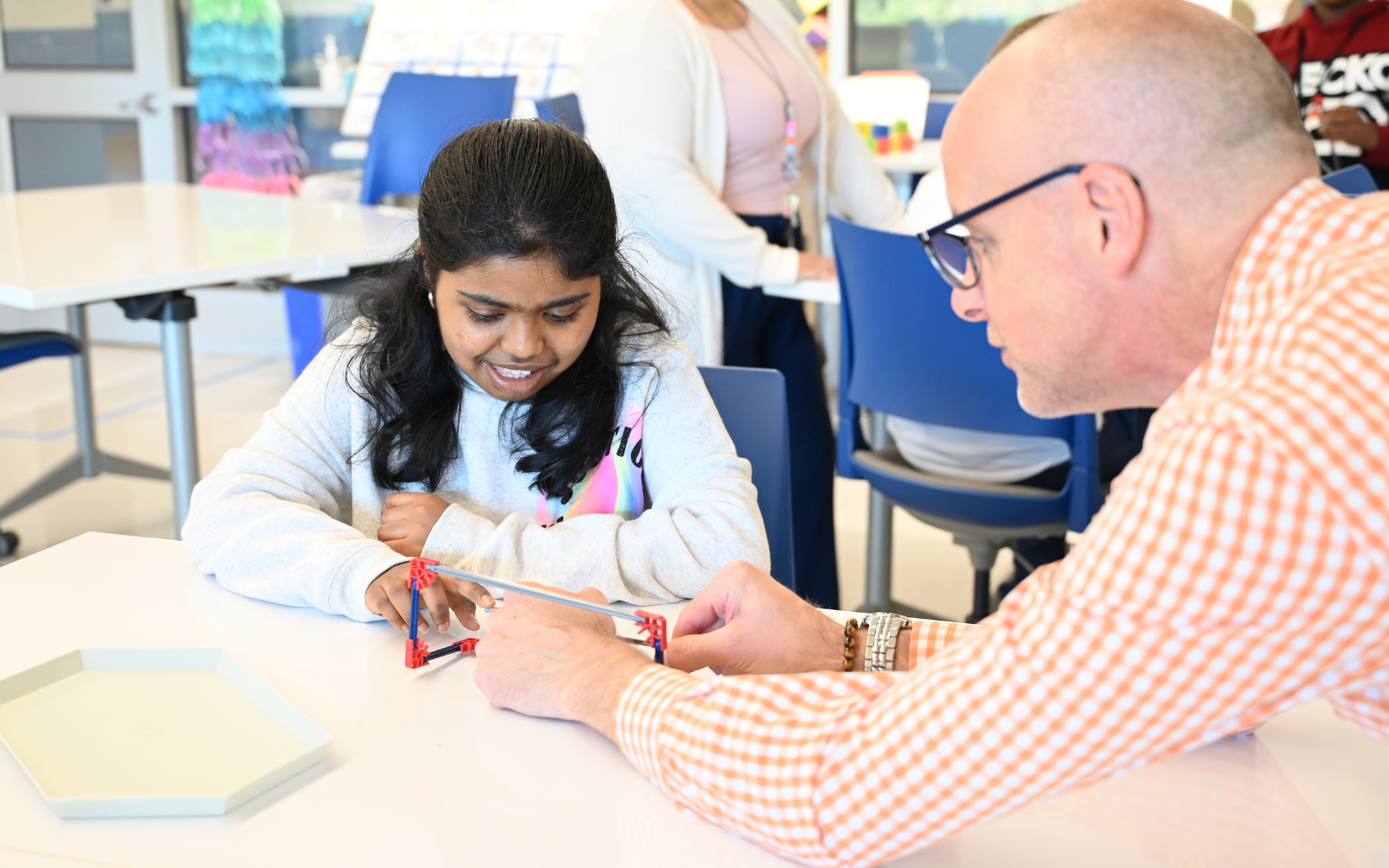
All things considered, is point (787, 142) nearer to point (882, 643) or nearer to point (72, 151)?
point (882, 643)

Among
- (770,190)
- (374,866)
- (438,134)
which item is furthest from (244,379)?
(374,866)

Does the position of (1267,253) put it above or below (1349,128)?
below

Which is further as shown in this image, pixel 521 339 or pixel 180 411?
pixel 180 411

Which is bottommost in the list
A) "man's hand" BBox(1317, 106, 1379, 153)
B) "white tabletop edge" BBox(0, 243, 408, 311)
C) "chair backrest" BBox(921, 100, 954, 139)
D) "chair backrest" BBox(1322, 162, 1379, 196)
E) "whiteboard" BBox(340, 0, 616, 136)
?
"white tabletop edge" BBox(0, 243, 408, 311)

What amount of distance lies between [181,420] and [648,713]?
211 centimetres

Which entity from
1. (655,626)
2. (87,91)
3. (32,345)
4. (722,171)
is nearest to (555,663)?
(655,626)

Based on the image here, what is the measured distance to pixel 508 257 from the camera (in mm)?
1282

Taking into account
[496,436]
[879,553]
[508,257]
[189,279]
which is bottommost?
[879,553]

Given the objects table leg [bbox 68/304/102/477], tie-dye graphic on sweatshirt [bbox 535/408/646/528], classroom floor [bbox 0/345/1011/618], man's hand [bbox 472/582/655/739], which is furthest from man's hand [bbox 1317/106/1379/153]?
table leg [bbox 68/304/102/477]

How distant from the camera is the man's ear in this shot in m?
0.73

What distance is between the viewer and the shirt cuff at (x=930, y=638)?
1.02 meters

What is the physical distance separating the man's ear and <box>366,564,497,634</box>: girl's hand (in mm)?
606

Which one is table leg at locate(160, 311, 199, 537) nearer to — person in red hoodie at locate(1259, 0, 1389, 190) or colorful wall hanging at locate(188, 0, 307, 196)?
colorful wall hanging at locate(188, 0, 307, 196)

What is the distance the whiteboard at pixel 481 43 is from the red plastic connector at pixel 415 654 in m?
4.03
